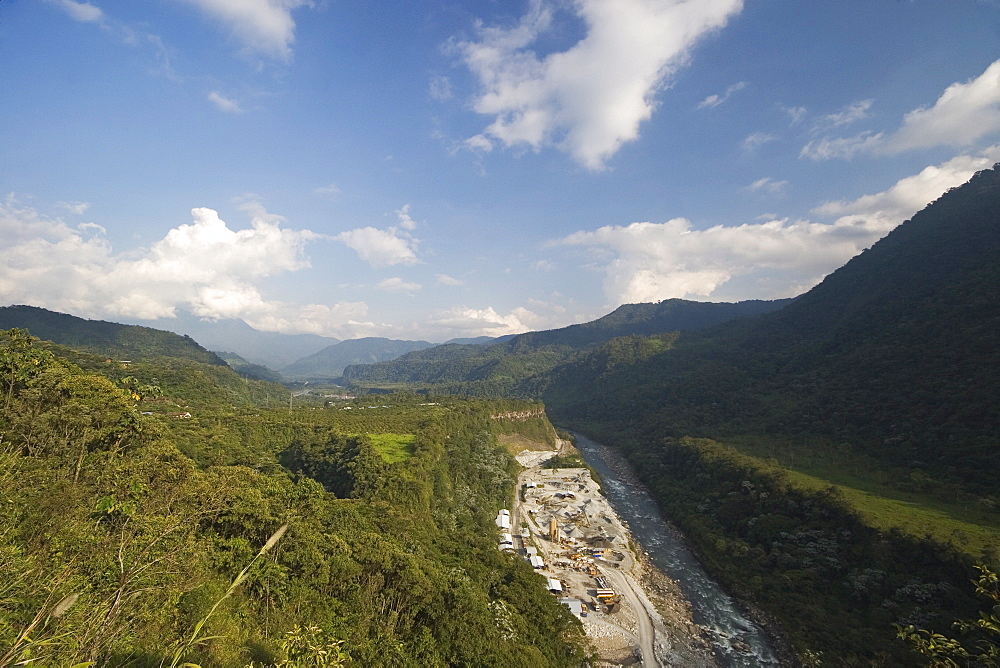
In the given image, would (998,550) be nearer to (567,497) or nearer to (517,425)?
(567,497)

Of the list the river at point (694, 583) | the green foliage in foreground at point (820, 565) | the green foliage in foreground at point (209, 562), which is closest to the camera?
the green foliage in foreground at point (209, 562)

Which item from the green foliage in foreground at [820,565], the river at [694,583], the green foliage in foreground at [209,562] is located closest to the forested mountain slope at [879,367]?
the green foliage in foreground at [820,565]

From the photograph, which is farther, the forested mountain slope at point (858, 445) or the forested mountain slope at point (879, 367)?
the forested mountain slope at point (879, 367)

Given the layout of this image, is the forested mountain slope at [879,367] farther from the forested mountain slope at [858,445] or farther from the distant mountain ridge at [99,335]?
the distant mountain ridge at [99,335]

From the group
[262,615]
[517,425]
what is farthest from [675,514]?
[262,615]

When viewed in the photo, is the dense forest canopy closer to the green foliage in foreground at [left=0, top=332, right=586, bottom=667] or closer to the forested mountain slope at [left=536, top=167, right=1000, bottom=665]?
A: the forested mountain slope at [left=536, top=167, right=1000, bottom=665]
